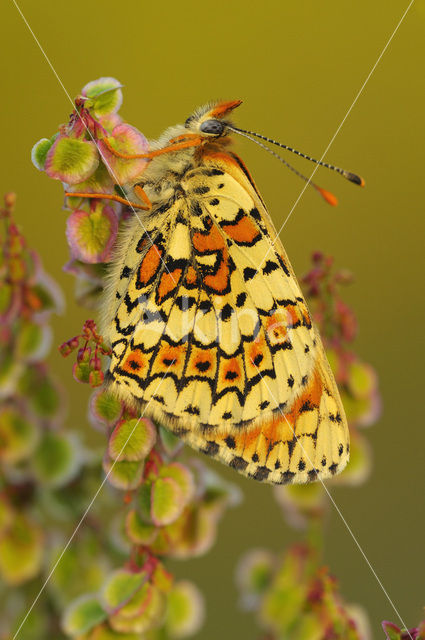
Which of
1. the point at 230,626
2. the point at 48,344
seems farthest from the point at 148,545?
the point at 230,626

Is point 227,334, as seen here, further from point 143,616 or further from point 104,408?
point 143,616

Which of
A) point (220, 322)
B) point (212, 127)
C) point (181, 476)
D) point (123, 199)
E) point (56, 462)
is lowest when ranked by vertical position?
point (56, 462)

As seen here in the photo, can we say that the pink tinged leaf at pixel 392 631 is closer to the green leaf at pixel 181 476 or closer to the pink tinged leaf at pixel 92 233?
the green leaf at pixel 181 476

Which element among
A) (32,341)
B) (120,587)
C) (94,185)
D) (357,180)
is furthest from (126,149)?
(120,587)

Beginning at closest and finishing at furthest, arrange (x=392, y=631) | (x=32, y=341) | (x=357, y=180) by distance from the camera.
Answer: (x=392, y=631), (x=32, y=341), (x=357, y=180)

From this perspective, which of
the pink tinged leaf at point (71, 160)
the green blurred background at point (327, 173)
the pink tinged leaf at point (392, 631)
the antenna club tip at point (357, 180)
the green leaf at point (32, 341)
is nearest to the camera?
the pink tinged leaf at point (392, 631)

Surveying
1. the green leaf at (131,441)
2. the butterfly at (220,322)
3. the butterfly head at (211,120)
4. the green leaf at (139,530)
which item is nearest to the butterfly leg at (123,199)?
the butterfly at (220,322)
